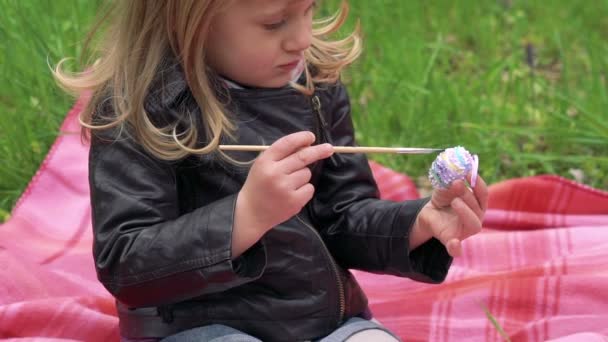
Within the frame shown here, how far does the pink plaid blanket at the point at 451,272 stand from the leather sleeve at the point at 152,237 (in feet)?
1.48

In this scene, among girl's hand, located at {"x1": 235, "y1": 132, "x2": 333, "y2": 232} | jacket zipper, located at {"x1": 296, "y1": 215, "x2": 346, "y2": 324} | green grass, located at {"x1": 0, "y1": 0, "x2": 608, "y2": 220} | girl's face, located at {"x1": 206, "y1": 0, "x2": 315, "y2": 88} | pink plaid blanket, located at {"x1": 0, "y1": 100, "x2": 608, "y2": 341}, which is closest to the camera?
girl's hand, located at {"x1": 235, "y1": 132, "x2": 333, "y2": 232}

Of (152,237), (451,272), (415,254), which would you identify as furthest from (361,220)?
(451,272)

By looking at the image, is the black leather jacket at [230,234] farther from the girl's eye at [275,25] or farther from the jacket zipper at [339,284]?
the girl's eye at [275,25]

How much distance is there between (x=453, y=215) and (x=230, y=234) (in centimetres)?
39

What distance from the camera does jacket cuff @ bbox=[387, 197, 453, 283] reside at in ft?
5.77

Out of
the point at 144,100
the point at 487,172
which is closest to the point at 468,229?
the point at 144,100

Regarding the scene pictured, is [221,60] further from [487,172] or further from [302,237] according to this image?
[487,172]

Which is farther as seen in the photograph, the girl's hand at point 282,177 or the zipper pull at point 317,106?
the zipper pull at point 317,106

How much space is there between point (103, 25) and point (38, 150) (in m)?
0.93

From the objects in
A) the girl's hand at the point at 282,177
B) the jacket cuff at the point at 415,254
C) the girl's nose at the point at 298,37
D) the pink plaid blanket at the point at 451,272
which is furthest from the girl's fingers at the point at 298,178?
the pink plaid blanket at the point at 451,272

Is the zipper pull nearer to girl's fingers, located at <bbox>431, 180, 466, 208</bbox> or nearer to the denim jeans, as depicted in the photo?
girl's fingers, located at <bbox>431, 180, 466, 208</bbox>

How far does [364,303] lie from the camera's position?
1.86m

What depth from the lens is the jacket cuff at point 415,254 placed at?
1.76m

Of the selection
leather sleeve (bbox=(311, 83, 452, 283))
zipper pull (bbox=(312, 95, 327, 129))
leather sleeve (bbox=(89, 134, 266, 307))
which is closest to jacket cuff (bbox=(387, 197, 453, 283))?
leather sleeve (bbox=(311, 83, 452, 283))
